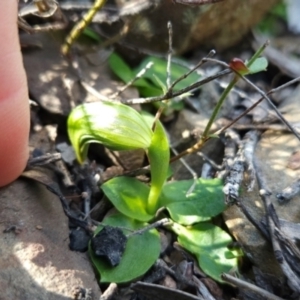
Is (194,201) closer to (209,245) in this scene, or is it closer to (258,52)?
(209,245)

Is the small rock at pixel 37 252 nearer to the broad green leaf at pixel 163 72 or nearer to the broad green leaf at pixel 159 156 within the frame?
the broad green leaf at pixel 159 156

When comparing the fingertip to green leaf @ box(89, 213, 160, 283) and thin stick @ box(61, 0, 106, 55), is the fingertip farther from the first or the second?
thin stick @ box(61, 0, 106, 55)

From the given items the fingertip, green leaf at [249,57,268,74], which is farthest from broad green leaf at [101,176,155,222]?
green leaf at [249,57,268,74]

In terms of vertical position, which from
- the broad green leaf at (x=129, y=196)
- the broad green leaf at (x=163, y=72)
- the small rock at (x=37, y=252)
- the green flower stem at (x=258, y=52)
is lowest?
the small rock at (x=37, y=252)

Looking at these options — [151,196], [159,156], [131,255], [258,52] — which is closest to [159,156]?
[159,156]

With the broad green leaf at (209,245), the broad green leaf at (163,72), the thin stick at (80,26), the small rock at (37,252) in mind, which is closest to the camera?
the small rock at (37,252)

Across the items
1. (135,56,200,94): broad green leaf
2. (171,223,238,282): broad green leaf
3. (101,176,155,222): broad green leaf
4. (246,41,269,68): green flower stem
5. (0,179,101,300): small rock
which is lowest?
(0,179,101,300): small rock

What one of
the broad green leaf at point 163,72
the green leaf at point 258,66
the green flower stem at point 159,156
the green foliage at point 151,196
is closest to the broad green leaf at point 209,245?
the green foliage at point 151,196

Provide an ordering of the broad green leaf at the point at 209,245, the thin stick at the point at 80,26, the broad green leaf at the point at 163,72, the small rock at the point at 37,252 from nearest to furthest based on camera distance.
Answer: the small rock at the point at 37,252 → the broad green leaf at the point at 209,245 → the thin stick at the point at 80,26 → the broad green leaf at the point at 163,72
